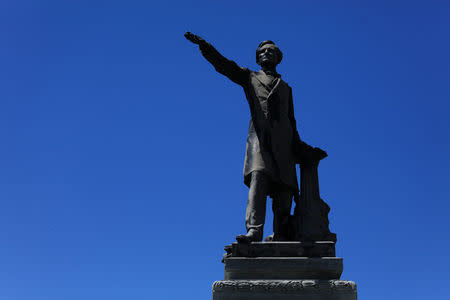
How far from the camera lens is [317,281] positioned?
768 centimetres

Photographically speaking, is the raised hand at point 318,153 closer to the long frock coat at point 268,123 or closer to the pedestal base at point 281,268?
the long frock coat at point 268,123

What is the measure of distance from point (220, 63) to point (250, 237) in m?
3.27

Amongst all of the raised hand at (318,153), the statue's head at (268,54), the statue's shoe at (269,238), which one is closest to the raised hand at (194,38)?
the statue's head at (268,54)

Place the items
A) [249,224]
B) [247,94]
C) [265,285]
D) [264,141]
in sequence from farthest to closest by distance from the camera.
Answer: [247,94] → [264,141] → [249,224] → [265,285]

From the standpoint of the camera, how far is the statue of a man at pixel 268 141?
336 inches

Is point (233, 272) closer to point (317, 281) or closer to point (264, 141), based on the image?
point (317, 281)

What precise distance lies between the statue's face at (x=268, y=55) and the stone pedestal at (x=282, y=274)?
3.51 metres

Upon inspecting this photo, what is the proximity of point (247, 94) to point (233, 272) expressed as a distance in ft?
11.1

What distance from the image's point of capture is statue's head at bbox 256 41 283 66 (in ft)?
31.7

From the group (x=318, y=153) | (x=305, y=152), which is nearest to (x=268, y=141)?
(x=305, y=152)

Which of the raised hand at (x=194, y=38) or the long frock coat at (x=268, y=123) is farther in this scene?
the raised hand at (x=194, y=38)

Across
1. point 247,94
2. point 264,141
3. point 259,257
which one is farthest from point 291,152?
point 259,257

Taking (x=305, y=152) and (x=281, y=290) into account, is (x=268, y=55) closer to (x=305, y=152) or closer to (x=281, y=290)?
(x=305, y=152)

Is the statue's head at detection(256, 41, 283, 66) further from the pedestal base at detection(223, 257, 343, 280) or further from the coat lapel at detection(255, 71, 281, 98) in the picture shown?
the pedestal base at detection(223, 257, 343, 280)
